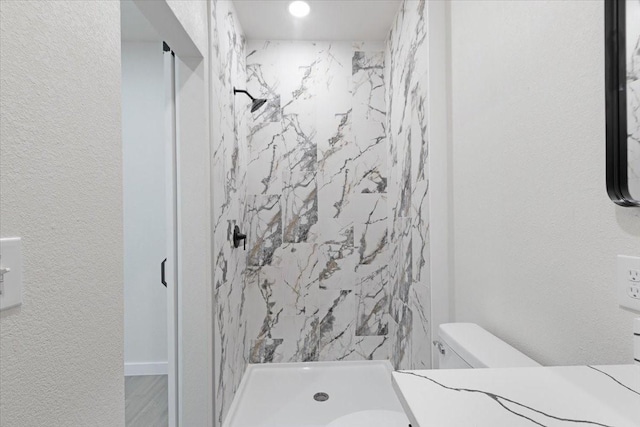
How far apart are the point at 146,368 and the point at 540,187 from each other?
3210 millimetres

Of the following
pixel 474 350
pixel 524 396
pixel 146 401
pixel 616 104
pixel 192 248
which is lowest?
pixel 146 401

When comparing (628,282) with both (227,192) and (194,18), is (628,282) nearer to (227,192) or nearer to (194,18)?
(194,18)

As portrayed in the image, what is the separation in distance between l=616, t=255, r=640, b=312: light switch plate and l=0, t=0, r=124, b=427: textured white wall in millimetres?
1191

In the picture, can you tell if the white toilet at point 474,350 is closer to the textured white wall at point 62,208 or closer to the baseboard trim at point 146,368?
the textured white wall at point 62,208

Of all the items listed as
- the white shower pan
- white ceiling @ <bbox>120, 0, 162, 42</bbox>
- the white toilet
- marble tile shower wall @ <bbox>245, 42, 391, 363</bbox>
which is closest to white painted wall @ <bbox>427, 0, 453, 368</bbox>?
the white toilet

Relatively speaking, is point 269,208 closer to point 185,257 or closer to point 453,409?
point 185,257

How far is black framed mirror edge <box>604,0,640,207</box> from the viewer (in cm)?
76

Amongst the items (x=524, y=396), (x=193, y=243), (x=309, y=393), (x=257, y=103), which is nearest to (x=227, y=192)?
(x=193, y=243)

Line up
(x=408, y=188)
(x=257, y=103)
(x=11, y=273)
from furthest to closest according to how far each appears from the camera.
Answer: (x=257, y=103) < (x=408, y=188) < (x=11, y=273)

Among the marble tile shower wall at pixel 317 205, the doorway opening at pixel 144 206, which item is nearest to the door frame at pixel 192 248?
the marble tile shower wall at pixel 317 205

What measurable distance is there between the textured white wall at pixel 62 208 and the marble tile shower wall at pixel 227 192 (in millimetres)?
949

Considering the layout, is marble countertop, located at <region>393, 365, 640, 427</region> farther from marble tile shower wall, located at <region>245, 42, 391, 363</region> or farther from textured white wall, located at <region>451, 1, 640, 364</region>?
marble tile shower wall, located at <region>245, 42, 391, 363</region>

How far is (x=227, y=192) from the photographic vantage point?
215 cm

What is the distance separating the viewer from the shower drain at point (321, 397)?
2.41 meters
